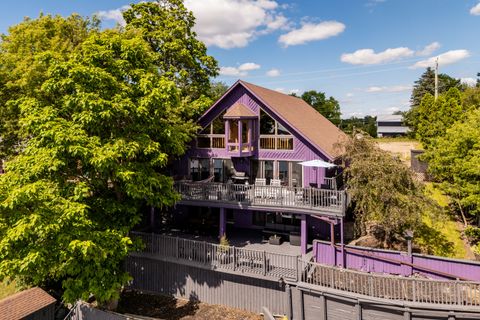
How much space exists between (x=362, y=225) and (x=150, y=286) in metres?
11.5

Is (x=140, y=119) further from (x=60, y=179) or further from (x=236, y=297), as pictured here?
(x=236, y=297)

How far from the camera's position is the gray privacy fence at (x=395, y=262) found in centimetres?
1279

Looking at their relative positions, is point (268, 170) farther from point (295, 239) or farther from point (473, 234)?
point (473, 234)

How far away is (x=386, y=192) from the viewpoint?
46.5ft

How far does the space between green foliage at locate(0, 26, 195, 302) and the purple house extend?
13.8 feet

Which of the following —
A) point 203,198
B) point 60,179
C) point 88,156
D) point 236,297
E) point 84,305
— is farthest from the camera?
point 203,198

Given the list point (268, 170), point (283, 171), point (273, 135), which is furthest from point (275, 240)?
point (273, 135)

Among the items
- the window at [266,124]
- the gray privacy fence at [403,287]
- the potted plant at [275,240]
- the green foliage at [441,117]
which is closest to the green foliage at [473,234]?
the gray privacy fence at [403,287]

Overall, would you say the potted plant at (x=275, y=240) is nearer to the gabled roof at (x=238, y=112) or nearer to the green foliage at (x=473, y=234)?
the gabled roof at (x=238, y=112)

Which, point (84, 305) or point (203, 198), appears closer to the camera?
point (84, 305)

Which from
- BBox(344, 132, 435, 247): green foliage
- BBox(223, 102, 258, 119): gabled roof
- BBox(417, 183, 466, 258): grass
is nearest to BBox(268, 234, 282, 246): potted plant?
BBox(344, 132, 435, 247): green foliage

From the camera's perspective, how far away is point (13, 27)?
19.4 metres

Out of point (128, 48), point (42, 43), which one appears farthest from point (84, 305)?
point (42, 43)

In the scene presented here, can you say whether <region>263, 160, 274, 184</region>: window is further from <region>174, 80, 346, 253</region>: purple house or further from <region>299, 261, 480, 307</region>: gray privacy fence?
<region>299, 261, 480, 307</region>: gray privacy fence
